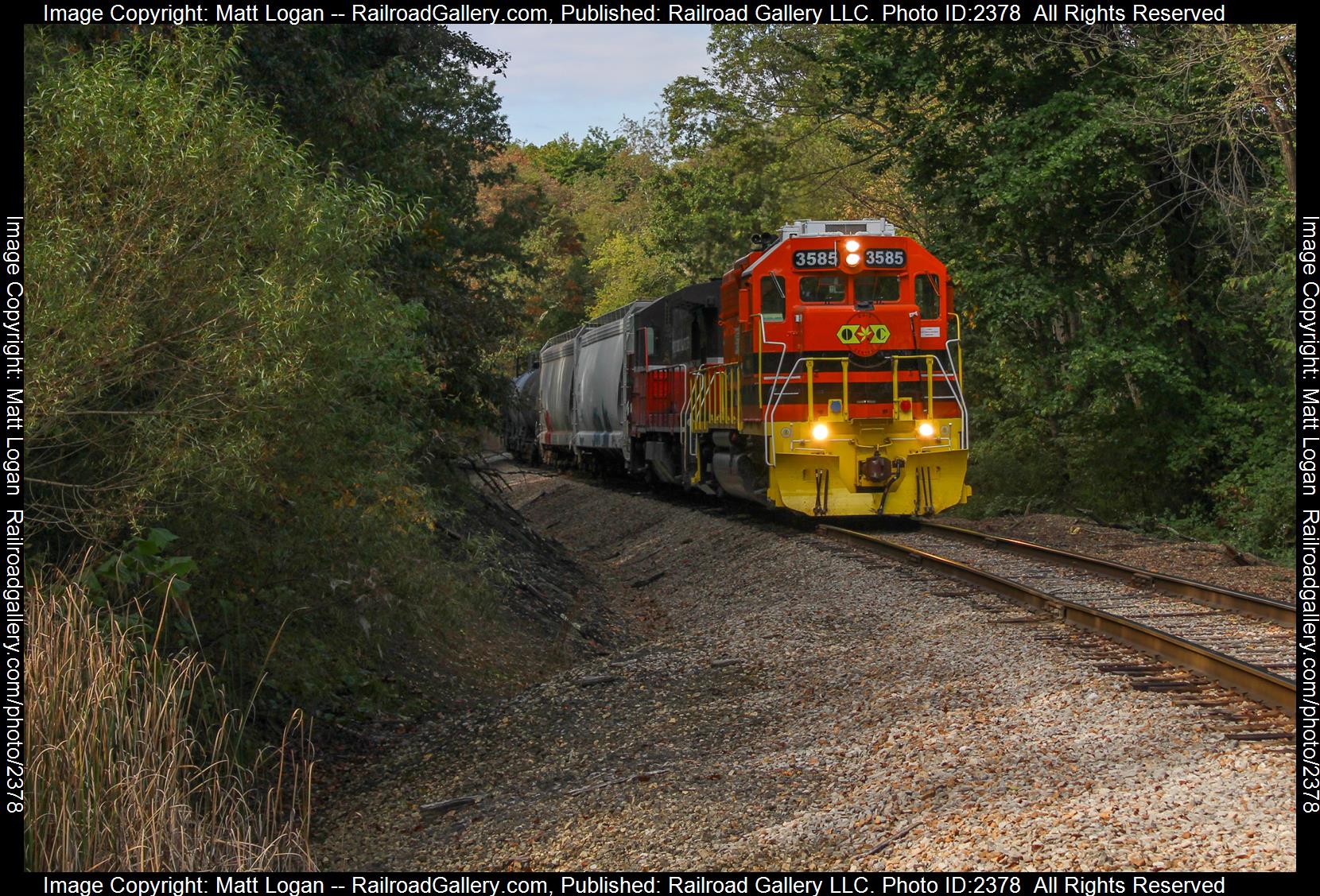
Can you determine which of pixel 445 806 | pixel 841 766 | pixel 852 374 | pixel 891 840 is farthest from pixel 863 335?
pixel 891 840

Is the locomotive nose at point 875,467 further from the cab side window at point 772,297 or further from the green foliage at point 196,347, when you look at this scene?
the green foliage at point 196,347

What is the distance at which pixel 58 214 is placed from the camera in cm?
623

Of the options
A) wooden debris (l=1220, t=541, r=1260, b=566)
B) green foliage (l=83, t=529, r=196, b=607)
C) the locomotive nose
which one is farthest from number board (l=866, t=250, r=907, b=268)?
green foliage (l=83, t=529, r=196, b=607)

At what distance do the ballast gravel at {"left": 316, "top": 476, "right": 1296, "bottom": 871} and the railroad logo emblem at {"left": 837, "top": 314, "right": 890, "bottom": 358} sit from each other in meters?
4.99

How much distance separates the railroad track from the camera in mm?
6938

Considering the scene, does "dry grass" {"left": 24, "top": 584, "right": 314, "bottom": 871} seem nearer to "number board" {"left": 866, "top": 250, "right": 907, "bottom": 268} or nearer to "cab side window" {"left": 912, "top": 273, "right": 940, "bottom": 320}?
"number board" {"left": 866, "top": 250, "right": 907, "bottom": 268}

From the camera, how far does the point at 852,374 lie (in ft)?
47.9

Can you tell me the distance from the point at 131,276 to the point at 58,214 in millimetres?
439

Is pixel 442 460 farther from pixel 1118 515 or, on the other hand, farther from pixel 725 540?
pixel 1118 515

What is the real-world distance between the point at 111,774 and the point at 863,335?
10.6m

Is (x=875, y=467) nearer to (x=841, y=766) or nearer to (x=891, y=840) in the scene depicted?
(x=841, y=766)

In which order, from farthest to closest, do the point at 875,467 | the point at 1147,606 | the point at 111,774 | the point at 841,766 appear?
1. the point at 875,467
2. the point at 1147,606
3. the point at 841,766
4. the point at 111,774

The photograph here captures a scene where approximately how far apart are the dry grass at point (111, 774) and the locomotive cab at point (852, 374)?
8842 mm

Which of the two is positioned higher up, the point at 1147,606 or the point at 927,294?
the point at 927,294
